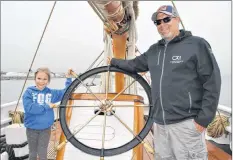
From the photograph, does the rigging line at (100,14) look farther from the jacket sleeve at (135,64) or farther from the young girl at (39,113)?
the young girl at (39,113)

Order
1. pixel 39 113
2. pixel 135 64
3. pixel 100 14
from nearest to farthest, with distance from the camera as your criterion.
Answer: pixel 135 64 → pixel 100 14 → pixel 39 113

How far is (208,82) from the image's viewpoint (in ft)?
5.60

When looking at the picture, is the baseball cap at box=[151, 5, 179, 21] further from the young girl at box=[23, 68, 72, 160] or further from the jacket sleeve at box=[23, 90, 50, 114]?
the jacket sleeve at box=[23, 90, 50, 114]

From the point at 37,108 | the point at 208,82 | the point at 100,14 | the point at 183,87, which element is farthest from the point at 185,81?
the point at 37,108

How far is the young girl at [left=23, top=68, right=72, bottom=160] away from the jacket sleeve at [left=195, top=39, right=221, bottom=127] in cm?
129

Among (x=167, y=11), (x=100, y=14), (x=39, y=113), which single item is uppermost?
(x=100, y=14)

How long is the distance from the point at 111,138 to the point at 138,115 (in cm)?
39

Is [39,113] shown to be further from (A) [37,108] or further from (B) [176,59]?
(B) [176,59]

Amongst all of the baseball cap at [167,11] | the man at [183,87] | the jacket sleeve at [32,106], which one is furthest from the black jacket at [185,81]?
the jacket sleeve at [32,106]

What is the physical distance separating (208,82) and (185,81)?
149 millimetres

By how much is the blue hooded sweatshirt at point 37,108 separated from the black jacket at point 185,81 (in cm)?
120

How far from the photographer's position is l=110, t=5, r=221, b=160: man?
5.66ft

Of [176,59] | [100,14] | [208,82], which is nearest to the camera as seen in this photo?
[208,82]

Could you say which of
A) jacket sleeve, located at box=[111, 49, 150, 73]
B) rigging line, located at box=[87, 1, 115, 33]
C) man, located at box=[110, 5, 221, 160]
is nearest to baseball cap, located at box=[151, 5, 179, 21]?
man, located at box=[110, 5, 221, 160]
